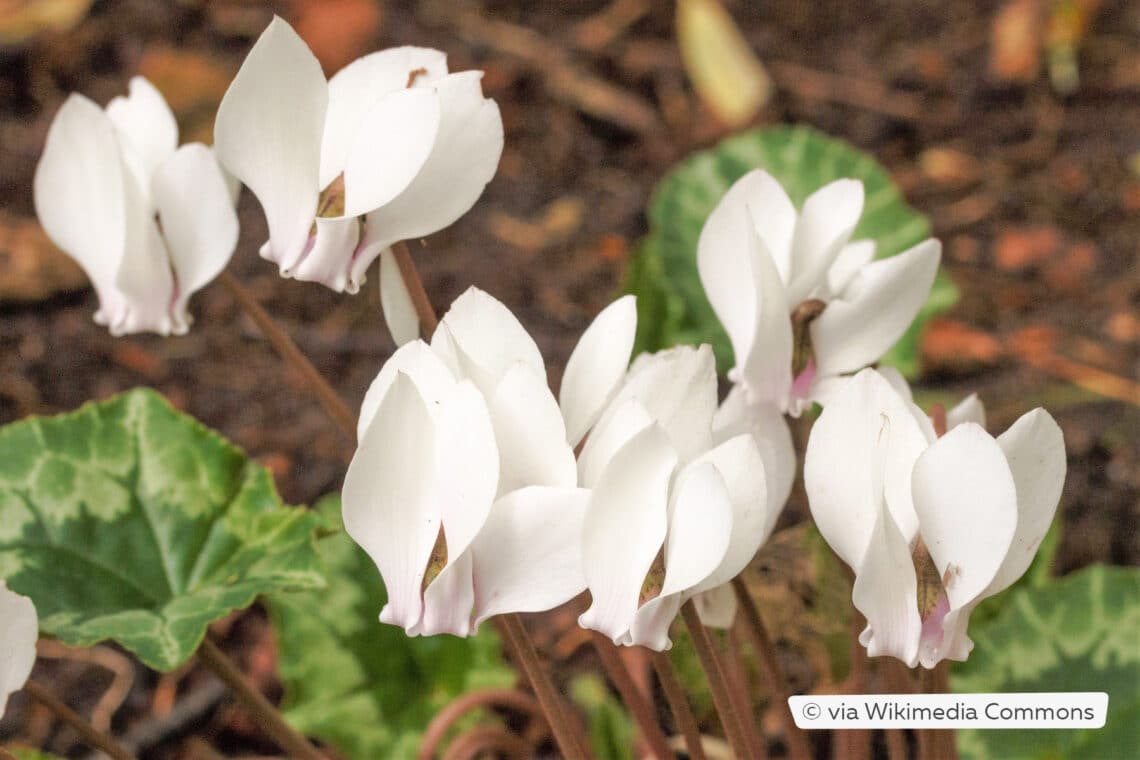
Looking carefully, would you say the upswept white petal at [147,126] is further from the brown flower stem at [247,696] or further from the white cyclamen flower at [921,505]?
the white cyclamen flower at [921,505]

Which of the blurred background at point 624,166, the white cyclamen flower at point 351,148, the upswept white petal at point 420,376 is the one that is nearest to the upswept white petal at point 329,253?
the white cyclamen flower at point 351,148

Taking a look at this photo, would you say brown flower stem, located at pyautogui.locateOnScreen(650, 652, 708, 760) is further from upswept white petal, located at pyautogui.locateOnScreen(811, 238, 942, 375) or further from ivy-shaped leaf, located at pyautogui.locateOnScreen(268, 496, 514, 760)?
Result: ivy-shaped leaf, located at pyautogui.locateOnScreen(268, 496, 514, 760)

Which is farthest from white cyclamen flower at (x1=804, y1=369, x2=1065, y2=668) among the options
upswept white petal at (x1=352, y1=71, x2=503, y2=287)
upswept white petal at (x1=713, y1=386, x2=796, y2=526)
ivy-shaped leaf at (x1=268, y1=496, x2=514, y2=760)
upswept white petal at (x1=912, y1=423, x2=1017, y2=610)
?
ivy-shaped leaf at (x1=268, y1=496, x2=514, y2=760)

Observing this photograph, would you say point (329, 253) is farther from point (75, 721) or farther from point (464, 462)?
point (75, 721)

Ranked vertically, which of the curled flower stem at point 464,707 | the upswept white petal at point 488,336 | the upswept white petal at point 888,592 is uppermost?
the upswept white petal at point 488,336

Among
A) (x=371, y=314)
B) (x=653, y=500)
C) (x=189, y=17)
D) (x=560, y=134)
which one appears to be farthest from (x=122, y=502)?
(x=189, y=17)

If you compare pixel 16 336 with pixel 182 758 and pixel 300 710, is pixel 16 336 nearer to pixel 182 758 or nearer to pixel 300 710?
pixel 182 758
